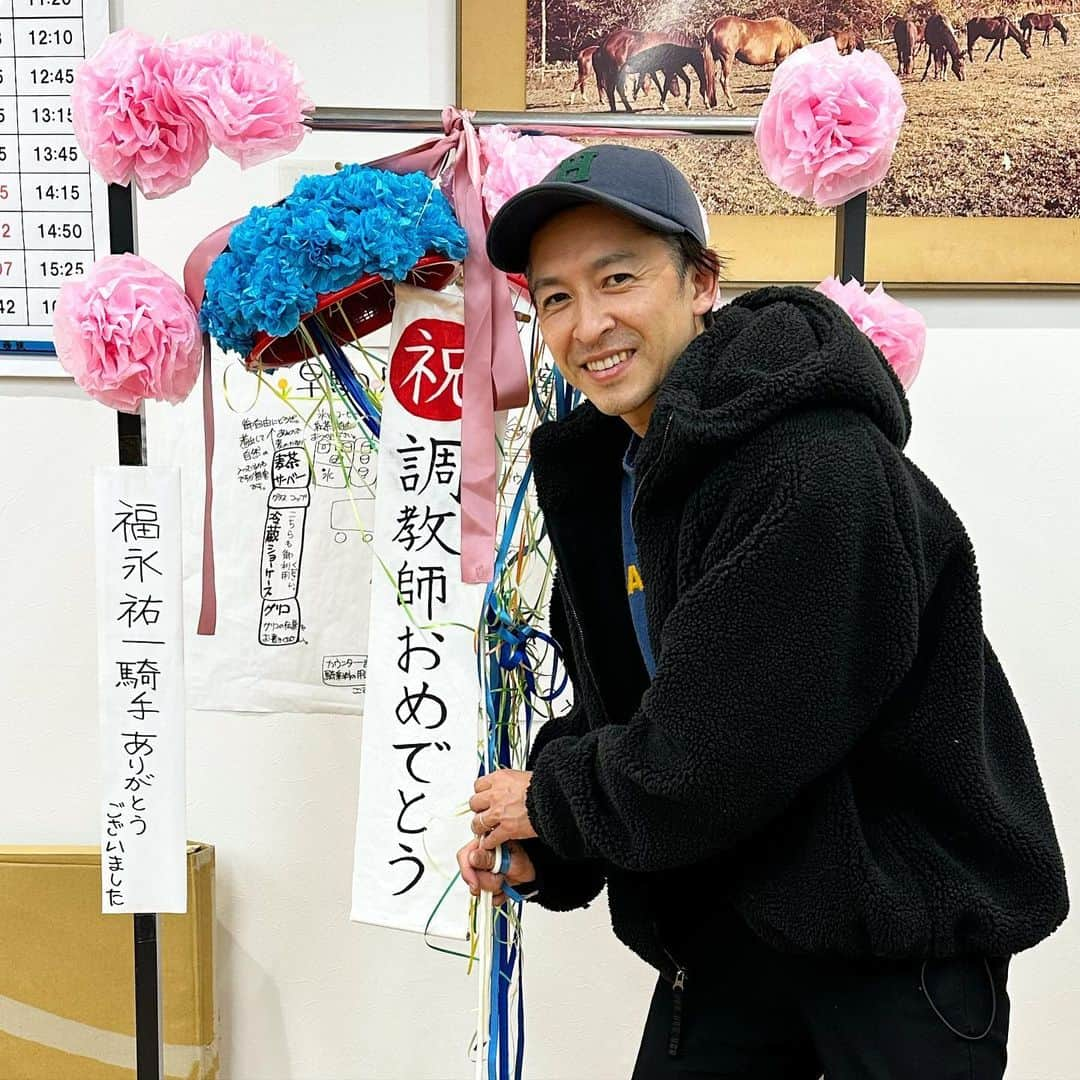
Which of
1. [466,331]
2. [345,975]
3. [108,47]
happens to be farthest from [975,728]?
[345,975]

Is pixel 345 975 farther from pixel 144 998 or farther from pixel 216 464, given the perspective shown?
pixel 216 464

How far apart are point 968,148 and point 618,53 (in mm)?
537

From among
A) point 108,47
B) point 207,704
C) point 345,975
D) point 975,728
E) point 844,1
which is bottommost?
point 345,975

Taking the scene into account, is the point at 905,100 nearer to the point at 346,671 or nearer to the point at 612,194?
the point at 612,194

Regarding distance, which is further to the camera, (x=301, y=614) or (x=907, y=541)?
(x=301, y=614)

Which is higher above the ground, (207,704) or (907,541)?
(907,541)

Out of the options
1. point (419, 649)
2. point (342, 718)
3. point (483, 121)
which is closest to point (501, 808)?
point (419, 649)

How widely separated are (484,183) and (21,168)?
940 millimetres

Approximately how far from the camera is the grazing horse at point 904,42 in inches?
71.3

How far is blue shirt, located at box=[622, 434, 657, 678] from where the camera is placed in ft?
3.60

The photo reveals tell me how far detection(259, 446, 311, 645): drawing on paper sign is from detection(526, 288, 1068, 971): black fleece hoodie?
0.77 metres

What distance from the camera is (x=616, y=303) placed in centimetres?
103

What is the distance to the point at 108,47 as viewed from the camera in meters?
1.19

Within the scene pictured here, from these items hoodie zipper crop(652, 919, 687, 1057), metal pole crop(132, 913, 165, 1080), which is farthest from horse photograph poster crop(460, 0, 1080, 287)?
metal pole crop(132, 913, 165, 1080)
